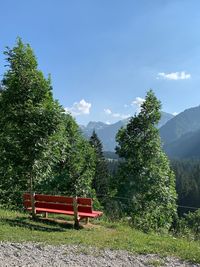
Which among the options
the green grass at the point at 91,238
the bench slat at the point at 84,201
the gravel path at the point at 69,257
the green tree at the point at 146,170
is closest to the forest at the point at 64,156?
the green tree at the point at 146,170

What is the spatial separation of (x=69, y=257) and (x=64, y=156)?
→ 7016mm

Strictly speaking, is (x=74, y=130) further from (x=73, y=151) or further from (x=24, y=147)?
(x=24, y=147)

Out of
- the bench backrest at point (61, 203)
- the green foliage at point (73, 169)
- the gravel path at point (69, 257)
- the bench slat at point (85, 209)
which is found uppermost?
the green foliage at point (73, 169)

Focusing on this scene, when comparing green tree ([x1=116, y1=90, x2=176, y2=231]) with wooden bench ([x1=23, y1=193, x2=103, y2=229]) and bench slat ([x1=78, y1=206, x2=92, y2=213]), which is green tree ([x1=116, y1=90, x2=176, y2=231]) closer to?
wooden bench ([x1=23, y1=193, x2=103, y2=229])

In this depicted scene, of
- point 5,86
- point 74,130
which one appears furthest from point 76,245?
point 74,130

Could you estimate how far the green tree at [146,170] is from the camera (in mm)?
25000

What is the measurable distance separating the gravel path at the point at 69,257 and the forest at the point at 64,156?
5139mm

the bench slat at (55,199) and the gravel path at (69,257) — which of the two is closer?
the gravel path at (69,257)

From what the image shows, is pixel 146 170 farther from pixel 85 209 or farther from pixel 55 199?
pixel 85 209

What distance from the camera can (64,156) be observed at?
Answer: 17.4 meters

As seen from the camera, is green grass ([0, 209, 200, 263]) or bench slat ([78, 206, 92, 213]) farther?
bench slat ([78, 206, 92, 213])

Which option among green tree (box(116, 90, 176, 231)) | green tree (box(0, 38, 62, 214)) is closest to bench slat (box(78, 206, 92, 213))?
green tree (box(0, 38, 62, 214))

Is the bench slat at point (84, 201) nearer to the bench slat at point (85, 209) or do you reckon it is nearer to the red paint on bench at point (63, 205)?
the red paint on bench at point (63, 205)

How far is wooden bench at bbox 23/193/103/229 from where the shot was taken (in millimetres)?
15820
